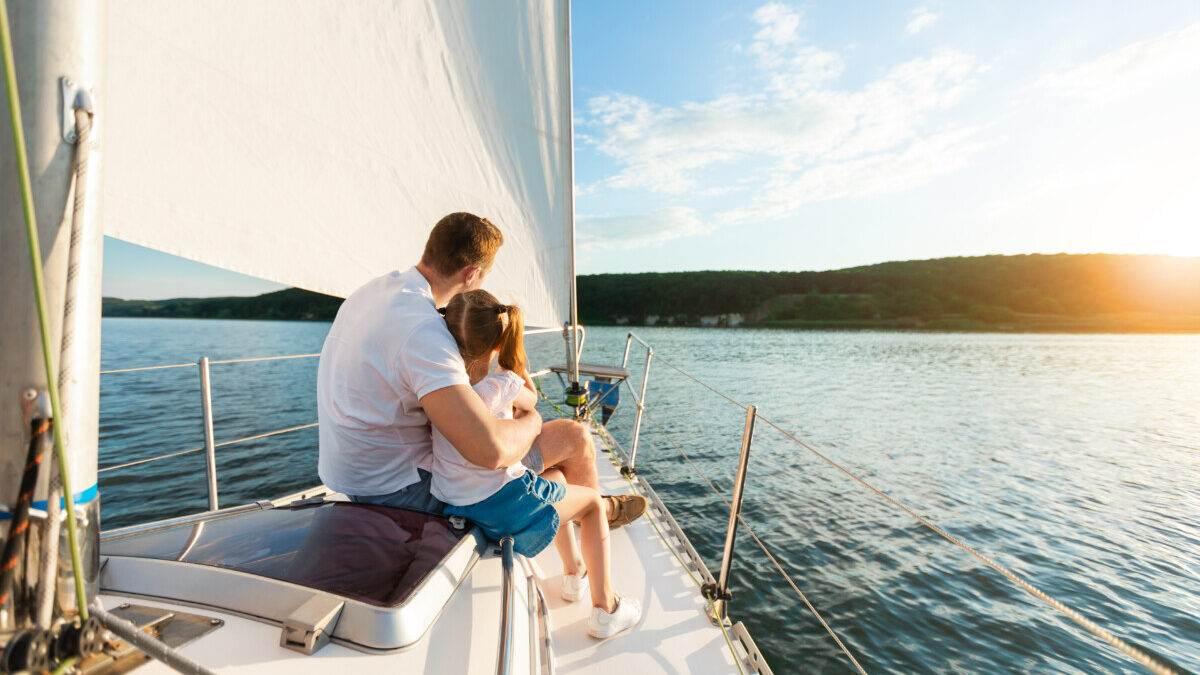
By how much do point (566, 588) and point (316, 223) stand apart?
68.4 inches

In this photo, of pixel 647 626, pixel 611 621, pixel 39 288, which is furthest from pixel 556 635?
pixel 39 288

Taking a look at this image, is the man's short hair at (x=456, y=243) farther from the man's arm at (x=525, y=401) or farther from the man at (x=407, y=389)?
the man's arm at (x=525, y=401)

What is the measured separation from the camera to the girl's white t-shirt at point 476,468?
159 cm

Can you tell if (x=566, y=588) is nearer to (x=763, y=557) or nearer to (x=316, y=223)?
(x=316, y=223)

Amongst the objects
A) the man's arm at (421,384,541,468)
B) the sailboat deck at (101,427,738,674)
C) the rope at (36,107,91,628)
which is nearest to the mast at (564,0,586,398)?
the sailboat deck at (101,427,738,674)

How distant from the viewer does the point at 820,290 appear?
6431 cm

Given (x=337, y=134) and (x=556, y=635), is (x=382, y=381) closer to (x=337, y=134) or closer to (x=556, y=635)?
(x=556, y=635)

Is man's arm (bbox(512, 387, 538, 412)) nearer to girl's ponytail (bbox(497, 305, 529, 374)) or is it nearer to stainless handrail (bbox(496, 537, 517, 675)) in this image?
girl's ponytail (bbox(497, 305, 529, 374))

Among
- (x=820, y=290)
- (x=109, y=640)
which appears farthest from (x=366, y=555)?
(x=820, y=290)

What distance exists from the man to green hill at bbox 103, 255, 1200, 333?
48360mm

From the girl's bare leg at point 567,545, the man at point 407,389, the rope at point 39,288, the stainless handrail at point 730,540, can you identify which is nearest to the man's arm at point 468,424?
the man at point 407,389

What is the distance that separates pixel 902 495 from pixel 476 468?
7.93m

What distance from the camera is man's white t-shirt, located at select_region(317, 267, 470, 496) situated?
4.68 feet

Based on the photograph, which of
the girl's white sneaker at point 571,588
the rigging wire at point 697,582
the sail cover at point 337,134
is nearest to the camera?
the sail cover at point 337,134
